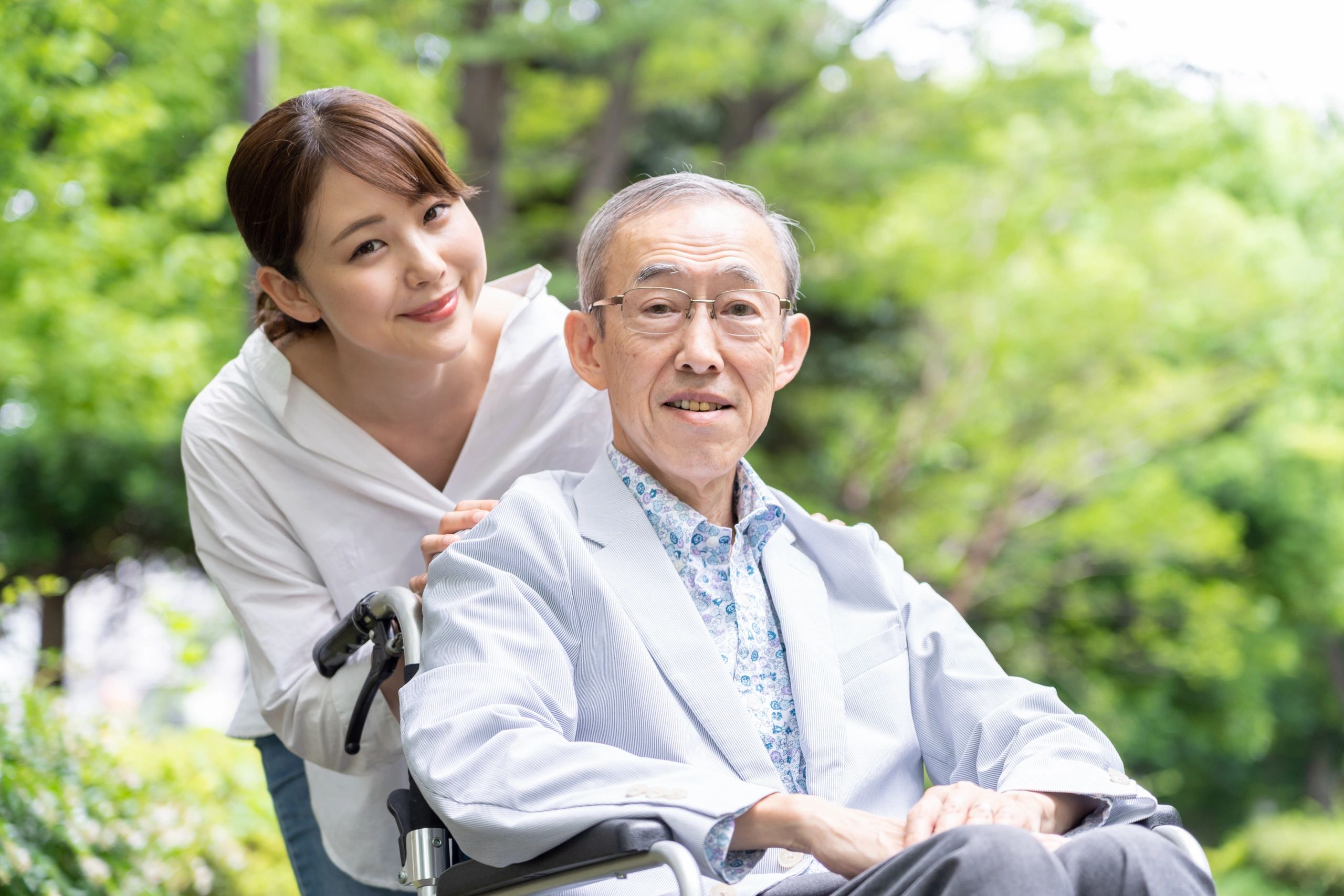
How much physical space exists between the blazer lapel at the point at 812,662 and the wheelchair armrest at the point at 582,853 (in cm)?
40

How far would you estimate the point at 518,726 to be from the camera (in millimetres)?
1533

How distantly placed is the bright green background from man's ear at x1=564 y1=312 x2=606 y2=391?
4.71 metres

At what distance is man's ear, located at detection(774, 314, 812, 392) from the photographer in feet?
6.54

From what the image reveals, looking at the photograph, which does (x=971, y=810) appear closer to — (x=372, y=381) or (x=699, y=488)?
(x=699, y=488)

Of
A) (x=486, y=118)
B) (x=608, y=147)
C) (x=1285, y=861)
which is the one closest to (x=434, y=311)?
(x=486, y=118)

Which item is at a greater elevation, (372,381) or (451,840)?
(372,381)

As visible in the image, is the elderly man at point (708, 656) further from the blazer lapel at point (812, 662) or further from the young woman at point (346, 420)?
the young woman at point (346, 420)

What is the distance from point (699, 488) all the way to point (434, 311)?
51 centimetres

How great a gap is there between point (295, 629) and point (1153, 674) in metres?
11.6

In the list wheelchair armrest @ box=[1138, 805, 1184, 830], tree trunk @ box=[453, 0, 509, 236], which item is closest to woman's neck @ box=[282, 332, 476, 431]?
wheelchair armrest @ box=[1138, 805, 1184, 830]

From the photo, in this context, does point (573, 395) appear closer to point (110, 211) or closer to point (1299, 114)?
point (110, 211)

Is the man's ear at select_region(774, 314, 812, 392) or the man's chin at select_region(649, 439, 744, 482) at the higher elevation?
the man's ear at select_region(774, 314, 812, 392)

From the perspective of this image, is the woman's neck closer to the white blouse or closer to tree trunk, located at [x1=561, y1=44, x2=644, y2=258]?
the white blouse

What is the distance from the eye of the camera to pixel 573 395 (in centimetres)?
234
